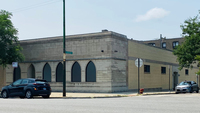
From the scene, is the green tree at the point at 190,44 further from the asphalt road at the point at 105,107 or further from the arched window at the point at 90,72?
the asphalt road at the point at 105,107

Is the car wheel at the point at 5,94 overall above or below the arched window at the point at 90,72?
below

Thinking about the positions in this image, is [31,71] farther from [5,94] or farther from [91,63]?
[5,94]

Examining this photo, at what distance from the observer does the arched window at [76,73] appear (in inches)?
1264

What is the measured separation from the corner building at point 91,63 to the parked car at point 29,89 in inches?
344

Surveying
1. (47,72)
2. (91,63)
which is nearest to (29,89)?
(91,63)

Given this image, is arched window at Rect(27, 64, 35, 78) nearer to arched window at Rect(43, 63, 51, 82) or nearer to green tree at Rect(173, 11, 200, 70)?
arched window at Rect(43, 63, 51, 82)

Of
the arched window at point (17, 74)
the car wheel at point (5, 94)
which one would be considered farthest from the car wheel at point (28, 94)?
the arched window at point (17, 74)

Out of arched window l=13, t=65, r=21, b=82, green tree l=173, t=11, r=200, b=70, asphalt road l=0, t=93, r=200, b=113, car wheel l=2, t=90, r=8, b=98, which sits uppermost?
green tree l=173, t=11, r=200, b=70

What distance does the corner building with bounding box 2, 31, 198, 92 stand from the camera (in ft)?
99.5

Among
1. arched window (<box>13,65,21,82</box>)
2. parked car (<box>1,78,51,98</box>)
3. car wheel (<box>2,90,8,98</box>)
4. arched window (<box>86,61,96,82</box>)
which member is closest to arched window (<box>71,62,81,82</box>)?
arched window (<box>86,61,96,82</box>)

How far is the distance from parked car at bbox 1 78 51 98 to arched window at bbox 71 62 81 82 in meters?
9.41

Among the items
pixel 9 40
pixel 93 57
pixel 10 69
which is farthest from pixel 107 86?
pixel 10 69

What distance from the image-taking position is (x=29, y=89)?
22.2 metres

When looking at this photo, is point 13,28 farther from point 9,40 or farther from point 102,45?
point 102,45
